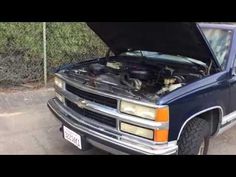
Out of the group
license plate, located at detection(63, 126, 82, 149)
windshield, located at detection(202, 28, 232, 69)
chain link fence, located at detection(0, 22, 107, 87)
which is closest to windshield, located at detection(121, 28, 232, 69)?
windshield, located at detection(202, 28, 232, 69)

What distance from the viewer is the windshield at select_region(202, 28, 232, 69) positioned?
394 centimetres

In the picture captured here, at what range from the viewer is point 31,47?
20.7 ft

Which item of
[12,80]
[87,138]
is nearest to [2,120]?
→ [12,80]

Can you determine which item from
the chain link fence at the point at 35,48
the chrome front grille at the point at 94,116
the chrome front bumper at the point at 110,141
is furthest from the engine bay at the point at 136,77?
the chain link fence at the point at 35,48

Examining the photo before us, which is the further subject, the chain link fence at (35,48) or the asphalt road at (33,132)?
the chain link fence at (35,48)

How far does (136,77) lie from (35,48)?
3201 mm

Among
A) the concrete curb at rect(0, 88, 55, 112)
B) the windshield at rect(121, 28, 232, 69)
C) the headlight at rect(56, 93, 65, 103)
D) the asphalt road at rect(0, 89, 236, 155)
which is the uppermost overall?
the windshield at rect(121, 28, 232, 69)

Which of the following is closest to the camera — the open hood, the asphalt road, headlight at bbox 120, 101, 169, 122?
headlight at bbox 120, 101, 169, 122

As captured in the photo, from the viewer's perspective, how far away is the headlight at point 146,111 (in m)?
3.00

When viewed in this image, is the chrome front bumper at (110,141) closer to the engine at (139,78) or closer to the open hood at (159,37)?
the engine at (139,78)

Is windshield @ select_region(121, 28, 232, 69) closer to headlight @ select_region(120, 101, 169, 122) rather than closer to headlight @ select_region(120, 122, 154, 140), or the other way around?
headlight @ select_region(120, 101, 169, 122)

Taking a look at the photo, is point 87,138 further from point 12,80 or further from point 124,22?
point 12,80

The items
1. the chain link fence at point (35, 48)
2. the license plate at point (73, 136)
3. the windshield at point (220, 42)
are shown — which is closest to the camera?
the license plate at point (73, 136)

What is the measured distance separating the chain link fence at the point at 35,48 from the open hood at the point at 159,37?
6.51 ft
